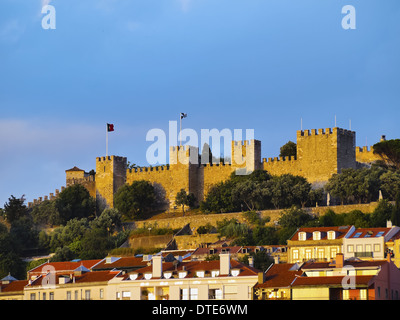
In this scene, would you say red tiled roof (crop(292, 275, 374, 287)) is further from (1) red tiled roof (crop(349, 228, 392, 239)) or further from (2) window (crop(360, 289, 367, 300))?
(1) red tiled roof (crop(349, 228, 392, 239))

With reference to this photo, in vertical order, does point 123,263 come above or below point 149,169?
below

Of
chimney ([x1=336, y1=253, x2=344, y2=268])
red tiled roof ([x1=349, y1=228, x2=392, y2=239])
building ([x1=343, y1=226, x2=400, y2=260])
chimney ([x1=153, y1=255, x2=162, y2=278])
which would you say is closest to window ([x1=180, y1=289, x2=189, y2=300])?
chimney ([x1=153, y1=255, x2=162, y2=278])

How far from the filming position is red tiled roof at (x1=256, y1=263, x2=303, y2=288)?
5309 centimetres

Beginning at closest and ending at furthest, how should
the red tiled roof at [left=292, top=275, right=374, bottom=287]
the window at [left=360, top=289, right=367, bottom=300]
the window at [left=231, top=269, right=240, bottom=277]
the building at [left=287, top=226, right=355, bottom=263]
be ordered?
the window at [left=360, top=289, right=367, bottom=300], the red tiled roof at [left=292, top=275, right=374, bottom=287], the window at [left=231, top=269, right=240, bottom=277], the building at [left=287, top=226, right=355, bottom=263]

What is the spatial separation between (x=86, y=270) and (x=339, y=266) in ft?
48.4

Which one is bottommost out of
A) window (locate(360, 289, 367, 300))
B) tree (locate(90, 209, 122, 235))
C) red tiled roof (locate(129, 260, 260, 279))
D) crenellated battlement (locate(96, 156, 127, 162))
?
window (locate(360, 289, 367, 300))

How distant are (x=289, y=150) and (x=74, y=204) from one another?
15.0 metres

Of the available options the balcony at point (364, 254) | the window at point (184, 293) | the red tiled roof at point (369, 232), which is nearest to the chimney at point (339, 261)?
the window at point (184, 293)

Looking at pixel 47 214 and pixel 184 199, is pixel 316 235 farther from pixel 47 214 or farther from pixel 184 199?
pixel 47 214

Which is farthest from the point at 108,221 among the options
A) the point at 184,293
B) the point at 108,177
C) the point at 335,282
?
the point at 335,282

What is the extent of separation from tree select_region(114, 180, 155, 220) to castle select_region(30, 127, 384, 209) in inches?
58.4

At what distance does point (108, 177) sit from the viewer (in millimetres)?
92562

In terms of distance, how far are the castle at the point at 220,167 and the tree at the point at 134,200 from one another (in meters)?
1.48

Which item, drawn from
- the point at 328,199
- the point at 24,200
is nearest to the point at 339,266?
the point at 328,199
